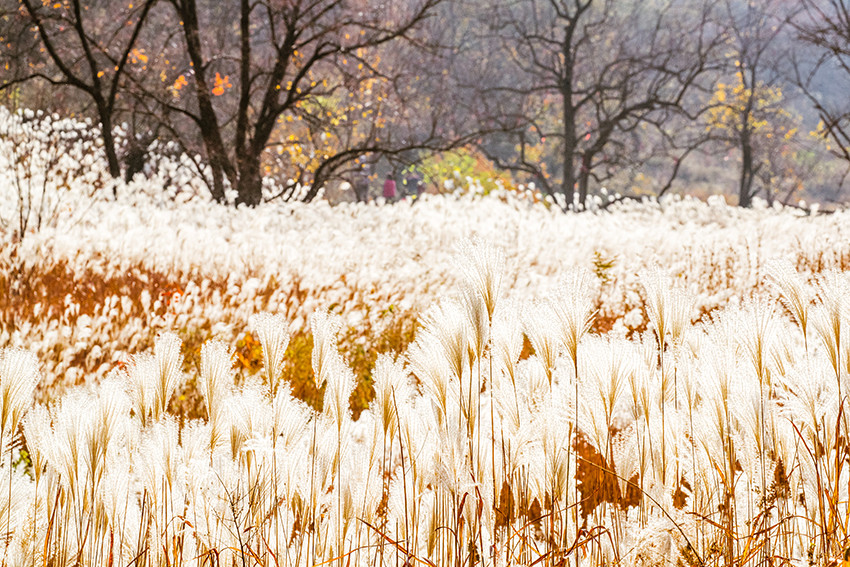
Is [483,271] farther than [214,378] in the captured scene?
No

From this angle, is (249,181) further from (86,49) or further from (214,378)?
(214,378)

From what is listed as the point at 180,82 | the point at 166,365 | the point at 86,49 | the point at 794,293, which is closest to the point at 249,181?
the point at 86,49

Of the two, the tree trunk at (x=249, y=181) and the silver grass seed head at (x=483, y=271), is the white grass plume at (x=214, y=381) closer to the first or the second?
the silver grass seed head at (x=483, y=271)

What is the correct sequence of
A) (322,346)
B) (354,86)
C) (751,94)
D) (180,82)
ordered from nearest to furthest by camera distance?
(322,346) < (354,86) < (180,82) < (751,94)

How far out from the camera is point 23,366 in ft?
4.02

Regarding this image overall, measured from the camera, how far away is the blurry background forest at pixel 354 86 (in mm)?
11484

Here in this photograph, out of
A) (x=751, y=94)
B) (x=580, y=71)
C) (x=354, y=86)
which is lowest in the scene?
(x=354, y=86)

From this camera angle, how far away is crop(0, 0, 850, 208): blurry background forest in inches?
452

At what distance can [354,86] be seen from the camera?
11727mm

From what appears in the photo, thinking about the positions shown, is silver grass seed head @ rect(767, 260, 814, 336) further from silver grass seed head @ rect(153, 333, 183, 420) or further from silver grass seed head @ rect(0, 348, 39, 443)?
silver grass seed head @ rect(0, 348, 39, 443)

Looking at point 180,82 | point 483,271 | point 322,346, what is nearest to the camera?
point 483,271

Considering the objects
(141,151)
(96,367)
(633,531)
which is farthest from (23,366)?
(141,151)

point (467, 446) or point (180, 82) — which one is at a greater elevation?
point (180, 82)

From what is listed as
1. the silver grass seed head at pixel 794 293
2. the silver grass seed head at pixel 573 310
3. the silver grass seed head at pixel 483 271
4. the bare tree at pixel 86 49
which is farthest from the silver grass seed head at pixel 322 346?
the bare tree at pixel 86 49
